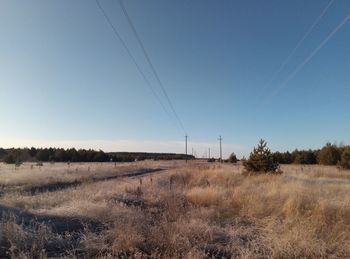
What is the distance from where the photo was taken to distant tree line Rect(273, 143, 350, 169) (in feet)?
141

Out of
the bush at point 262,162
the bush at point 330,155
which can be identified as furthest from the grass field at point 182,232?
the bush at point 330,155

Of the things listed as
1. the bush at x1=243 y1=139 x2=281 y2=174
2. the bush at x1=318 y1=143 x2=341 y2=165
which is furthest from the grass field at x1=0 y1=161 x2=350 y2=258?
the bush at x1=318 y1=143 x2=341 y2=165

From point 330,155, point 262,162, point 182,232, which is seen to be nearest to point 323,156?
point 330,155

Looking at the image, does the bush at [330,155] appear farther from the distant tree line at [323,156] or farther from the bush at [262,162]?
the bush at [262,162]

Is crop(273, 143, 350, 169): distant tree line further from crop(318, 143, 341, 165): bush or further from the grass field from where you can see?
the grass field

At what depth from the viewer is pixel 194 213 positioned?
1075 centimetres

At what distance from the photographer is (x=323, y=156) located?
A: 7119 centimetres

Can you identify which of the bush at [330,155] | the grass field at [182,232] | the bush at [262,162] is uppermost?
the bush at [330,155]

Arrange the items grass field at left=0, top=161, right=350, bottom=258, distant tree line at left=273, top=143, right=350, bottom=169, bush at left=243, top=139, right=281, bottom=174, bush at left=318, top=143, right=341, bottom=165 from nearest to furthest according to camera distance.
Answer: grass field at left=0, top=161, right=350, bottom=258 → bush at left=243, top=139, right=281, bottom=174 → distant tree line at left=273, top=143, right=350, bottom=169 → bush at left=318, top=143, right=341, bottom=165

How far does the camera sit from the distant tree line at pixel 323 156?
141 ft

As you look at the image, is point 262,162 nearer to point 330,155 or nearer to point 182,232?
point 182,232

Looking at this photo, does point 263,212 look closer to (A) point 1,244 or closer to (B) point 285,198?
(B) point 285,198

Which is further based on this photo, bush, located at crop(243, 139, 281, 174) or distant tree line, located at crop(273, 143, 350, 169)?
distant tree line, located at crop(273, 143, 350, 169)

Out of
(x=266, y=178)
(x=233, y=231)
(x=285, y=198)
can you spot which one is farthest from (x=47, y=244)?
(x=266, y=178)
